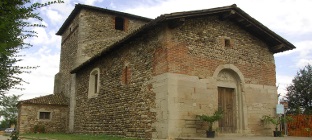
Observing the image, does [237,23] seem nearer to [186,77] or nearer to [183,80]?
[186,77]

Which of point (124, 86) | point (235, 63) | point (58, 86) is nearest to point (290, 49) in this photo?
point (235, 63)

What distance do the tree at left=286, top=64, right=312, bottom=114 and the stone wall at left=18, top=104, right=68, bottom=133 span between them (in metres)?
17.0

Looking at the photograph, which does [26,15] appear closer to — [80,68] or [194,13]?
[194,13]

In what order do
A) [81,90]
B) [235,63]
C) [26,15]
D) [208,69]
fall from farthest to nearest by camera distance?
[81,90] → [235,63] → [208,69] → [26,15]

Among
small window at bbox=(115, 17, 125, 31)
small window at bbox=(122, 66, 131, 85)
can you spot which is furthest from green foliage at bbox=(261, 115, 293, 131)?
small window at bbox=(115, 17, 125, 31)

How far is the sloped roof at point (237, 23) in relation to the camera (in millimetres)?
10133

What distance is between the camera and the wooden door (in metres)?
11.7

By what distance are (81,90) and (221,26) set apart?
9232mm

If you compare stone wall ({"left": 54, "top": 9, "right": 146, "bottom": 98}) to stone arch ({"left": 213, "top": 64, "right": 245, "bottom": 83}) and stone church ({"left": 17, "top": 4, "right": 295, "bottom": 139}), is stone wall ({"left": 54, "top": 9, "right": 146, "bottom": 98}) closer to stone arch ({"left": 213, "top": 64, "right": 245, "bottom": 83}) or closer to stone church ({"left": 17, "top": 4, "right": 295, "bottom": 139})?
stone church ({"left": 17, "top": 4, "right": 295, "bottom": 139})

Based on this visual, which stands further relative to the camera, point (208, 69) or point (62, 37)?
point (62, 37)

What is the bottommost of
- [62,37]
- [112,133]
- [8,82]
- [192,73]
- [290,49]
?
[112,133]

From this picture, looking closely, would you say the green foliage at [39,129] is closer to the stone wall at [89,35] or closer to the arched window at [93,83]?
the stone wall at [89,35]

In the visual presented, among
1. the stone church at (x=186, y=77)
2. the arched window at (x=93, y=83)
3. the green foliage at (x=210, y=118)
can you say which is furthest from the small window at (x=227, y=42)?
the arched window at (x=93, y=83)

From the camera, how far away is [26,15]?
4.22 m
